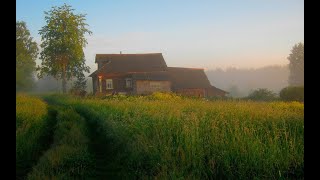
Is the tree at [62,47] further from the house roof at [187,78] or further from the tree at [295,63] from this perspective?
the tree at [295,63]

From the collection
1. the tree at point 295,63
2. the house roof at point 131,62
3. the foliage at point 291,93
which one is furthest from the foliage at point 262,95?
the tree at point 295,63

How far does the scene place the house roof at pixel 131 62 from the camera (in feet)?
167

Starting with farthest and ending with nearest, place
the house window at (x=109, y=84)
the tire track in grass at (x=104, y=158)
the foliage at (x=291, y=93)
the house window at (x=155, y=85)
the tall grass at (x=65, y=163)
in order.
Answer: the house window at (x=109, y=84) < the house window at (x=155, y=85) < the foliage at (x=291, y=93) < the tire track in grass at (x=104, y=158) < the tall grass at (x=65, y=163)

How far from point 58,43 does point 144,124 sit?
48412 mm

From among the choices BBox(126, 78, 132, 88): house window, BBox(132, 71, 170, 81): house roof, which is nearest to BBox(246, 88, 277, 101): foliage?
BBox(132, 71, 170, 81): house roof

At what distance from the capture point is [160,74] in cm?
5006

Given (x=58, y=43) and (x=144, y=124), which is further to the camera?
(x=58, y=43)

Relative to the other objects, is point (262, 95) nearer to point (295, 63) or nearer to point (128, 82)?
point (128, 82)

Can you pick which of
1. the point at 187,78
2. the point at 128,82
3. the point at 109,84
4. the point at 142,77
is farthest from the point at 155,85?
the point at 109,84

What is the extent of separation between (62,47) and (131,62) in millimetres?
13128

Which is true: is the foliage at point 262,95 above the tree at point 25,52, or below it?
below

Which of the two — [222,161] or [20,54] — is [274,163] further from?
[20,54]

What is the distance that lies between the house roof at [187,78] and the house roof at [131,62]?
2.37 meters
